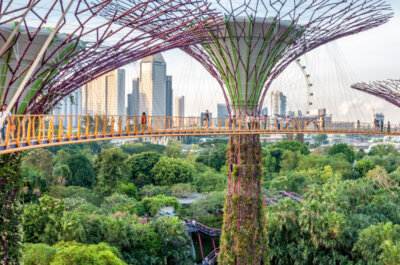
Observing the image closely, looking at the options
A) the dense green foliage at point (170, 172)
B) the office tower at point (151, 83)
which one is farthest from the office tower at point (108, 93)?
the dense green foliage at point (170, 172)

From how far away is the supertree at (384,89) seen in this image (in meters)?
27.5

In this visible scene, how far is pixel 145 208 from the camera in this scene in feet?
102

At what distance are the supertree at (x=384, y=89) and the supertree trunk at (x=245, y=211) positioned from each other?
48.3 ft

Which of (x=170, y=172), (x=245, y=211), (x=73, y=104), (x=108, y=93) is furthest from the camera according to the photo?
(x=170, y=172)

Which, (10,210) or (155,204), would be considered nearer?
(10,210)

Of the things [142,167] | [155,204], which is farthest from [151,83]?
[142,167]

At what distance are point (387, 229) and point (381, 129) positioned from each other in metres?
6.34

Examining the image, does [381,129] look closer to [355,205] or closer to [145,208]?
[355,205]

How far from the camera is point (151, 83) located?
20.4m

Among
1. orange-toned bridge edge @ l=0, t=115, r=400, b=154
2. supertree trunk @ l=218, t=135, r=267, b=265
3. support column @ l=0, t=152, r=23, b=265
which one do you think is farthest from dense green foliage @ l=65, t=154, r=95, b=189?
support column @ l=0, t=152, r=23, b=265

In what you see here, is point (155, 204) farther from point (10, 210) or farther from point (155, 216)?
point (10, 210)

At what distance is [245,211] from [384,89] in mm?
16951

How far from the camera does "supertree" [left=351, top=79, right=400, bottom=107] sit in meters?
27.5

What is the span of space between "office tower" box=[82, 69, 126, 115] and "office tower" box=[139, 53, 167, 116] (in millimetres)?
1095
